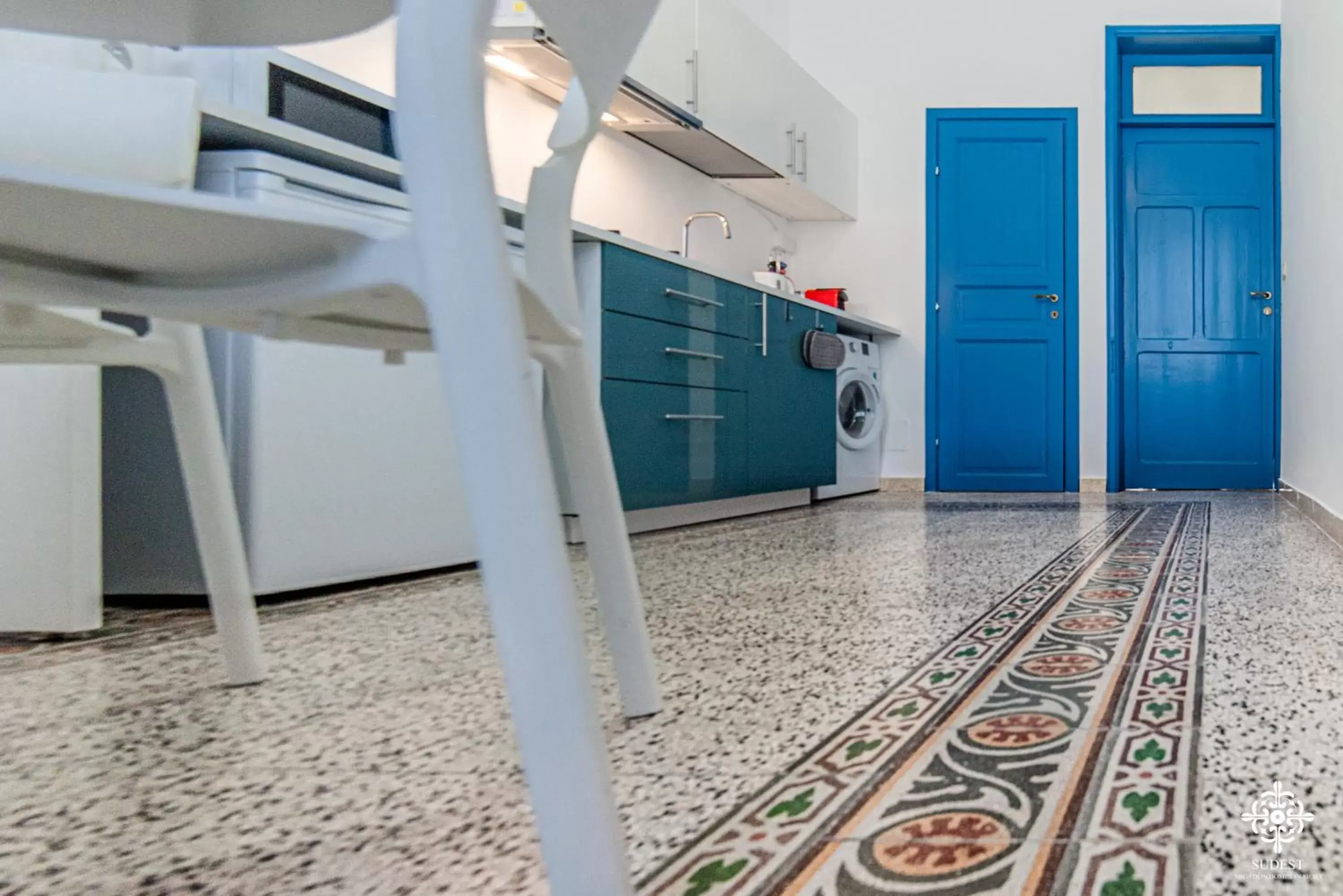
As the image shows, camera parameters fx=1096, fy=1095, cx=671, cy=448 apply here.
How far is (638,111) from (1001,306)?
10.2 feet

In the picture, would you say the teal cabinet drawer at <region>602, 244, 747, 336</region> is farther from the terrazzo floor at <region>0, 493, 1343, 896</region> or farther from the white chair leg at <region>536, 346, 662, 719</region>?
the white chair leg at <region>536, 346, 662, 719</region>

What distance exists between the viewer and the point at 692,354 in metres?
3.74

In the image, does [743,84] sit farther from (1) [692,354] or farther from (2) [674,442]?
(2) [674,442]

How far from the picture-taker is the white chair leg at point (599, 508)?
1.04 m

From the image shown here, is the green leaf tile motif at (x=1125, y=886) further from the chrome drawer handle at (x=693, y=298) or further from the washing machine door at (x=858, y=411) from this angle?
the washing machine door at (x=858, y=411)

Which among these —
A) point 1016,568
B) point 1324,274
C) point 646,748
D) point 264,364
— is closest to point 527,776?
point 646,748

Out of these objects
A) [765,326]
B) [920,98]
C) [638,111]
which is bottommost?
[765,326]

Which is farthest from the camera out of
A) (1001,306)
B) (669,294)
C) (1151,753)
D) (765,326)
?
(1001,306)

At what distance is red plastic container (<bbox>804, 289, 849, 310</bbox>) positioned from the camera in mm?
6254

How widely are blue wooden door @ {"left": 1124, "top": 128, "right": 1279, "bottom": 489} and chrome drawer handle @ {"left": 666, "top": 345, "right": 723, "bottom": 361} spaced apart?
3.69 m

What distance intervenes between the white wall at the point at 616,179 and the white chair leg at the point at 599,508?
150cm

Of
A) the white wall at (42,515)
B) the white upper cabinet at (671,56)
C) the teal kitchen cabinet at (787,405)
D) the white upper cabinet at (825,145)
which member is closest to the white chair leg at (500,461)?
the white wall at (42,515)

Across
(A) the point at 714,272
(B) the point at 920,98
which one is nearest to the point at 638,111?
(A) the point at 714,272

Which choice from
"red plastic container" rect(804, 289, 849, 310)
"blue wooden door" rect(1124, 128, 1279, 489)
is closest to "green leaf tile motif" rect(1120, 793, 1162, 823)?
"red plastic container" rect(804, 289, 849, 310)
